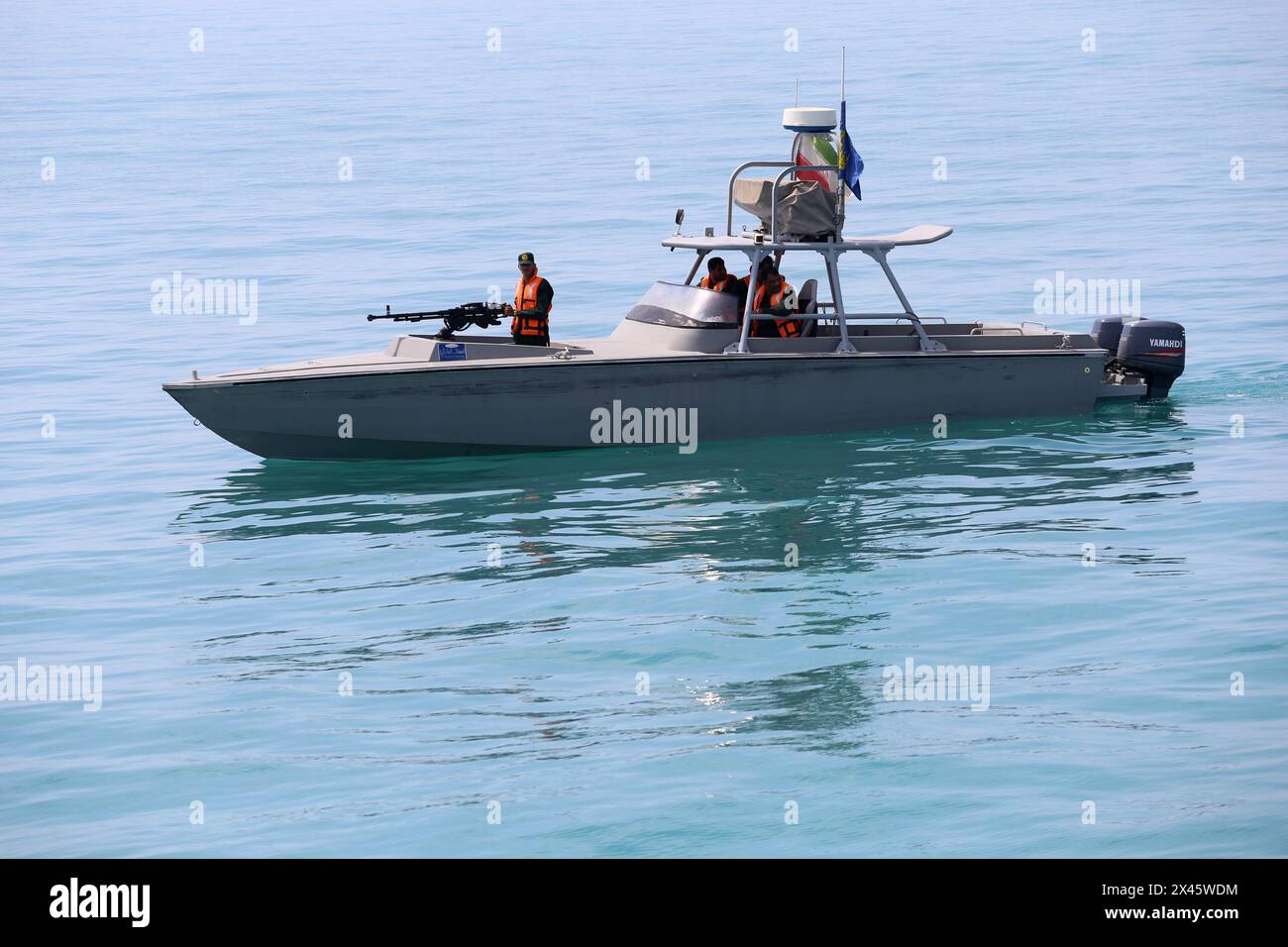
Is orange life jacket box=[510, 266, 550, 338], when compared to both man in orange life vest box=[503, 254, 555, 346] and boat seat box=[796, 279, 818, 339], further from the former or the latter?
boat seat box=[796, 279, 818, 339]

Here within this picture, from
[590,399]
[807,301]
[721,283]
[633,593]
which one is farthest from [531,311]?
[633,593]

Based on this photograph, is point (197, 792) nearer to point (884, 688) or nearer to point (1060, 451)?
point (884, 688)

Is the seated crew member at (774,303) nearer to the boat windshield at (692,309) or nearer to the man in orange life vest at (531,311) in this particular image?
the boat windshield at (692,309)

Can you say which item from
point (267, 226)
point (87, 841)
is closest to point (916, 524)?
point (87, 841)

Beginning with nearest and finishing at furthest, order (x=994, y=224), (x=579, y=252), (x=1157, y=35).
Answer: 1. (x=579, y=252)
2. (x=994, y=224)
3. (x=1157, y=35)

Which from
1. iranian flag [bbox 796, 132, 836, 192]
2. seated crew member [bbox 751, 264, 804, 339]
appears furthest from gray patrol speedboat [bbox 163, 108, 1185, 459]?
seated crew member [bbox 751, 264, 804, 339]

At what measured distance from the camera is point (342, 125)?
188ft

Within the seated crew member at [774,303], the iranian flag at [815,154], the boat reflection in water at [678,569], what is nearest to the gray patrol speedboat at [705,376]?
the iranian flag at [815,154]

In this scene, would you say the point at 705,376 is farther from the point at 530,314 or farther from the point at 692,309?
the point at 530,314

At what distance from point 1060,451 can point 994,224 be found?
17.9 meters

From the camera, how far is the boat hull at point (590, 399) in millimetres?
17281

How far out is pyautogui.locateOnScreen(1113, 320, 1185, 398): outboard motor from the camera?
19922 mm

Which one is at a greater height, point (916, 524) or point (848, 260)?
point (848, 260)

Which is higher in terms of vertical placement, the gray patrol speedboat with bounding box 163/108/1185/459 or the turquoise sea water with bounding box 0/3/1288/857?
the gray patrol speedboat with bounding box 163/108/1185/459
